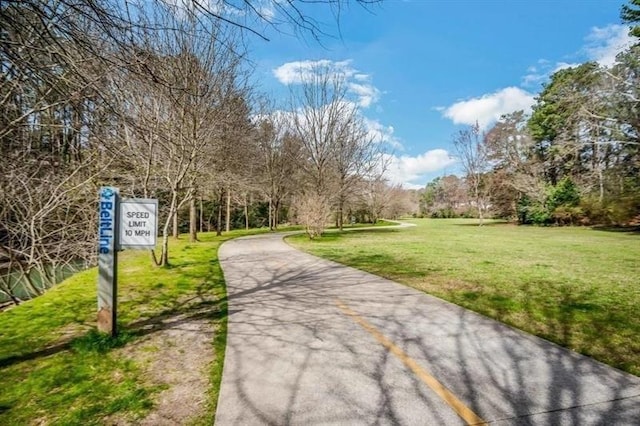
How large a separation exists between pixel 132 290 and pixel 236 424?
19.4 feet

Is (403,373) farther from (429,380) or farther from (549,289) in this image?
(549,289)

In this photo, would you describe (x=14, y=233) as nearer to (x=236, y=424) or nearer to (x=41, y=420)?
(x=41, y=420)

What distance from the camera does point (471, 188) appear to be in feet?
150

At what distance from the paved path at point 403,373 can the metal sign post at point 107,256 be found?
5.26 ft

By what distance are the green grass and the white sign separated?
125cm

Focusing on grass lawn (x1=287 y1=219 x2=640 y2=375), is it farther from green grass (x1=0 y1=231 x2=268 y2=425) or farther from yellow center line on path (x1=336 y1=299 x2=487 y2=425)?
green grass (x1=0 y1=231 x2=268 y2=425)

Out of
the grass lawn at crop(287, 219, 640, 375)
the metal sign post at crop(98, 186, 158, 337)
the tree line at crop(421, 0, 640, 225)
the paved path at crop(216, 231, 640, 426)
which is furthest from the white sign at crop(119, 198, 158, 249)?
the tree line at crop(421, 0, 640, 225)

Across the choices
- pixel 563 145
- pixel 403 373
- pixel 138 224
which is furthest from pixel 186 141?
pixel 563 145

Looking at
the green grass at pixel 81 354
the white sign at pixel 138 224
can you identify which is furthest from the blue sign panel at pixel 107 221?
the green grass at pixel 81 354

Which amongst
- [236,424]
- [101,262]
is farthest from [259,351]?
[101,262]

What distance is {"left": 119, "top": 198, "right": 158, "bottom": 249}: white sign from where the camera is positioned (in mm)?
4473

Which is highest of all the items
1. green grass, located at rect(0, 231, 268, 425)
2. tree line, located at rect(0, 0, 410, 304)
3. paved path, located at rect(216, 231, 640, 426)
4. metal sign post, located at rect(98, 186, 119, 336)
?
tree line, located at rect(0, 0, 410, 304)

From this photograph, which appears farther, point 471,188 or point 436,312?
point 471,188

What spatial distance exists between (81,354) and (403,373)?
12.2 ft
